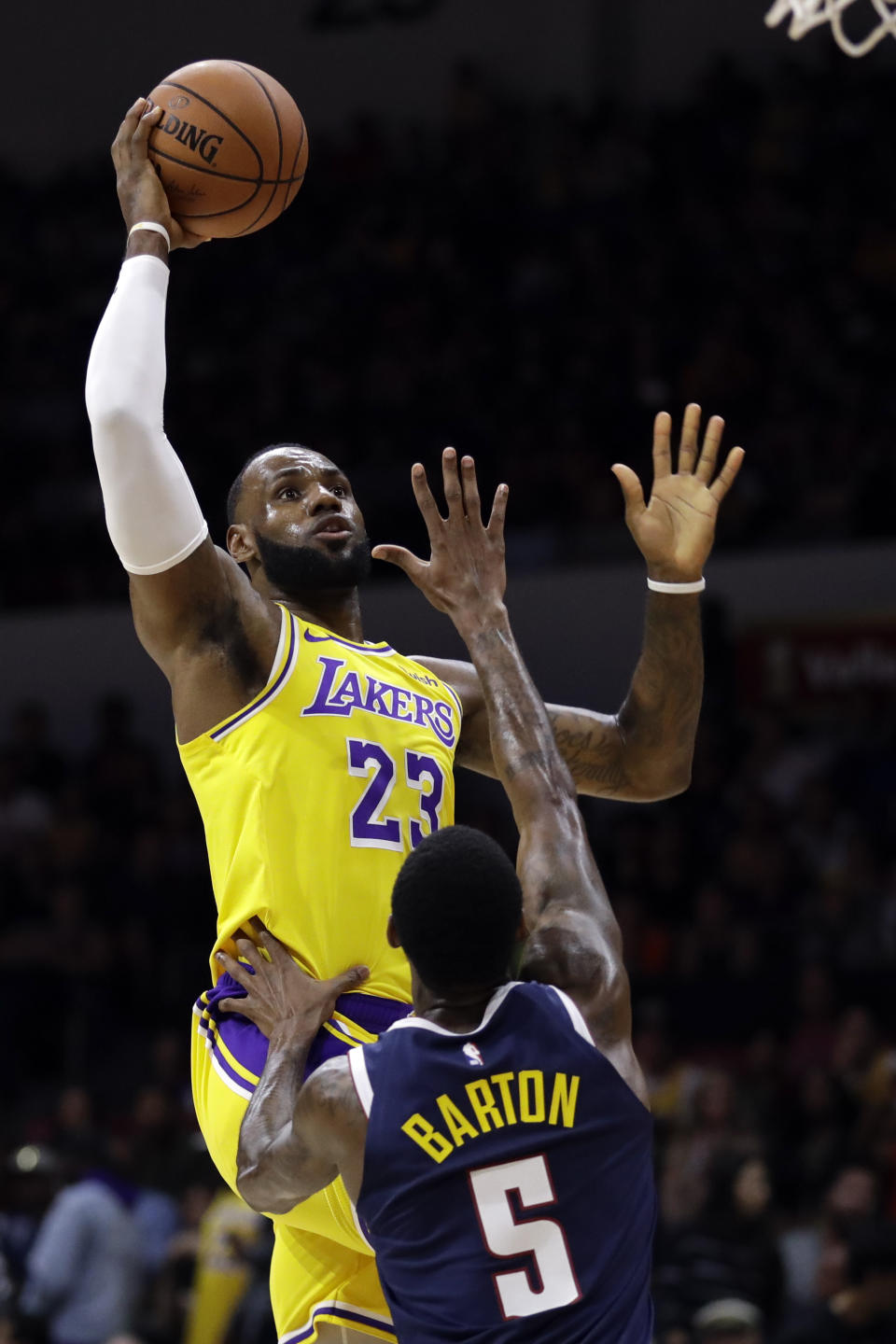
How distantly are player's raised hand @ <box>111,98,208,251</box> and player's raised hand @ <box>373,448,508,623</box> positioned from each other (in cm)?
79

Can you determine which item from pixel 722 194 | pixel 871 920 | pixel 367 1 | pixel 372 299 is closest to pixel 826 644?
pixel 871 920

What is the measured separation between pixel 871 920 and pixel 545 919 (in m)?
7.52

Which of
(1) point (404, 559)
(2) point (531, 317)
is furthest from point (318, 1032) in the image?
(2) point (531, 317)

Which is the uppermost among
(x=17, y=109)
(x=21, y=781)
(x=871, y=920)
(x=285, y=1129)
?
(x=17, y=109)

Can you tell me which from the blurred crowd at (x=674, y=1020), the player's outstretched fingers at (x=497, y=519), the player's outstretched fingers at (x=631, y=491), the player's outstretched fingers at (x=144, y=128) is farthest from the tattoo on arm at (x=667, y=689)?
the blurred crowd at (x=674, y=1020)

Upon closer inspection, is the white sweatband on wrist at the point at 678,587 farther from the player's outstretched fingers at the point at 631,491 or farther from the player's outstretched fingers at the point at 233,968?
the player's outstretched fingers at the point at 233,968

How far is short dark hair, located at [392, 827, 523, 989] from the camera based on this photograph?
10.3ft

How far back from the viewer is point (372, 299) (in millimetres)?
15430

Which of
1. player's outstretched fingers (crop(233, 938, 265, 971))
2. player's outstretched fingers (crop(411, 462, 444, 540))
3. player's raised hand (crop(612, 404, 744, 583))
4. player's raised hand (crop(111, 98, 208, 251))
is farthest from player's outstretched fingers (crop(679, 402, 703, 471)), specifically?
player's outstretched fingers (crop(233, 938, 265, 971))

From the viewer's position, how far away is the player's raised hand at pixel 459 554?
3.85 metres

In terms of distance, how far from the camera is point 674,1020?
10.4 meters

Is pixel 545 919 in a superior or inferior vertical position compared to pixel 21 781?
superior

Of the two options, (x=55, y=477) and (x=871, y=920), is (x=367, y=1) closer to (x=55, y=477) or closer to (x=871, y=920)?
(x=55, y=477)

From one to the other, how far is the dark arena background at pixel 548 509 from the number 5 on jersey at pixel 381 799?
419 cm
